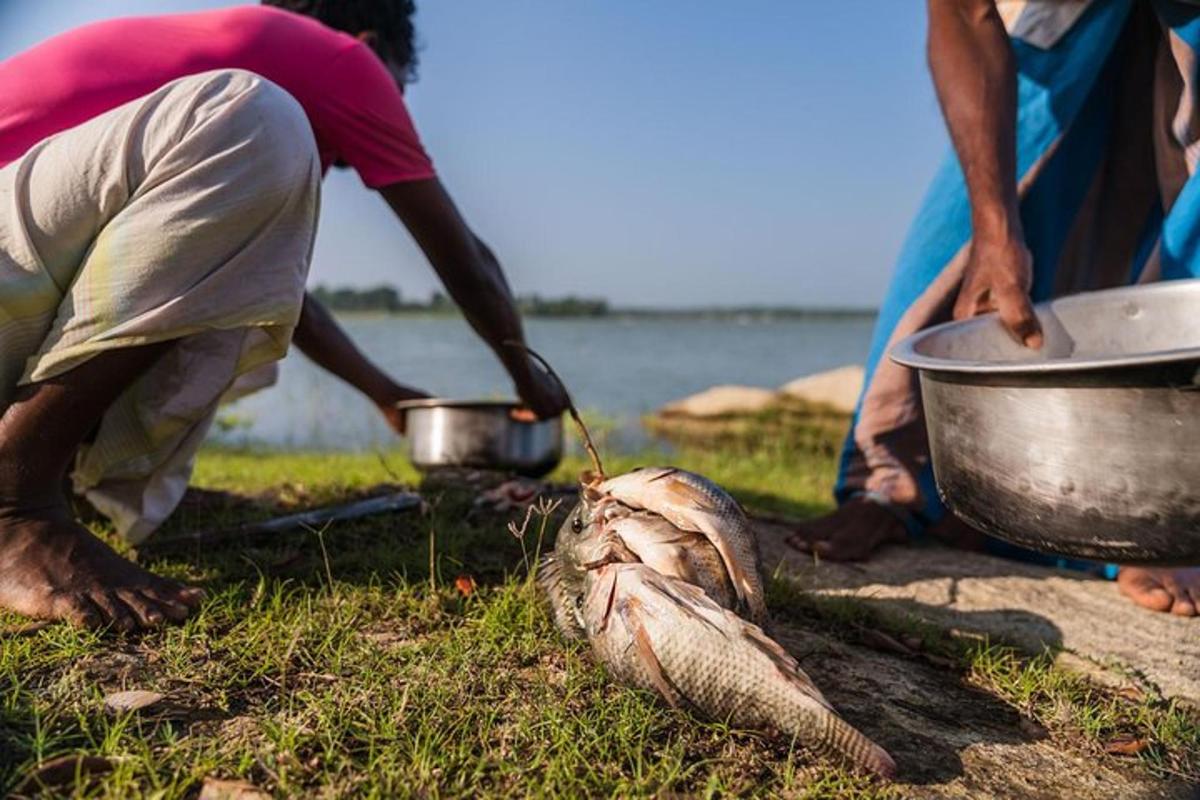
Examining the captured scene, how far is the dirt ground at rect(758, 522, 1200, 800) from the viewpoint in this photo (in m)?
1.79

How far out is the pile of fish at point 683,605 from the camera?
1.69m

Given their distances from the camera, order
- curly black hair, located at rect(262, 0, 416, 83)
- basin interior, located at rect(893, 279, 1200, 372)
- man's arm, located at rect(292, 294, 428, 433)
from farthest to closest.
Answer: man's arm, located at rect(292, 294, 428, 433) → curly black hair, located at rect(262, 0, 416, 83) → basin interior, located at rect(893, 279, 1200, 372)

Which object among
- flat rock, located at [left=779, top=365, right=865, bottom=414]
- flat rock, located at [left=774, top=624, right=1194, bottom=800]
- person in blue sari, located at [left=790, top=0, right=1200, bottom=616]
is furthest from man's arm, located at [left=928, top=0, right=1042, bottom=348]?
flat rock, located at [left=779, top=365, right=865, bottom=414]

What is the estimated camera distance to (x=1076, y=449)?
1732mm

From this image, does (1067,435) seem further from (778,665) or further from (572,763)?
(572,763)

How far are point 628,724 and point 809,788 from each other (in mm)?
332

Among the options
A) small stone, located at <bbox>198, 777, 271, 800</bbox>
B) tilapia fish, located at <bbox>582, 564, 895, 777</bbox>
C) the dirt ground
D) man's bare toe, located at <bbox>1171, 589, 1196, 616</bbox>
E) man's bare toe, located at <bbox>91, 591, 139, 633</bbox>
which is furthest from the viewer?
man's bare toe, located at <bbox>1171, 589, 1196, 616</bbox>

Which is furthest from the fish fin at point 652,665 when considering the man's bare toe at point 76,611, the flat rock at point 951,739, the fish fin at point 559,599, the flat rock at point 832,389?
the flat rock at point 832,389

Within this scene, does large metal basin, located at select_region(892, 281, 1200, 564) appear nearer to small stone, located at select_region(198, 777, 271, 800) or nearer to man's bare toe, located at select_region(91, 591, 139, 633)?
small stone, located at select_region(198, 777, 271, 800)

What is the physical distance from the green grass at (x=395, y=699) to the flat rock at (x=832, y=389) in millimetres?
7039

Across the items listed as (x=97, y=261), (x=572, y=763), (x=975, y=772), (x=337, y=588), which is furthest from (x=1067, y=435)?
(x=97, y=261)

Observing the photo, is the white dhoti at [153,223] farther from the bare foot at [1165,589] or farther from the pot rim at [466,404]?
the bare foot at [1165,589]

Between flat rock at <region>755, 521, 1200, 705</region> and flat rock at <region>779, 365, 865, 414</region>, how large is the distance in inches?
236

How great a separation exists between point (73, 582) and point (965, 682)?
2.08 meters
